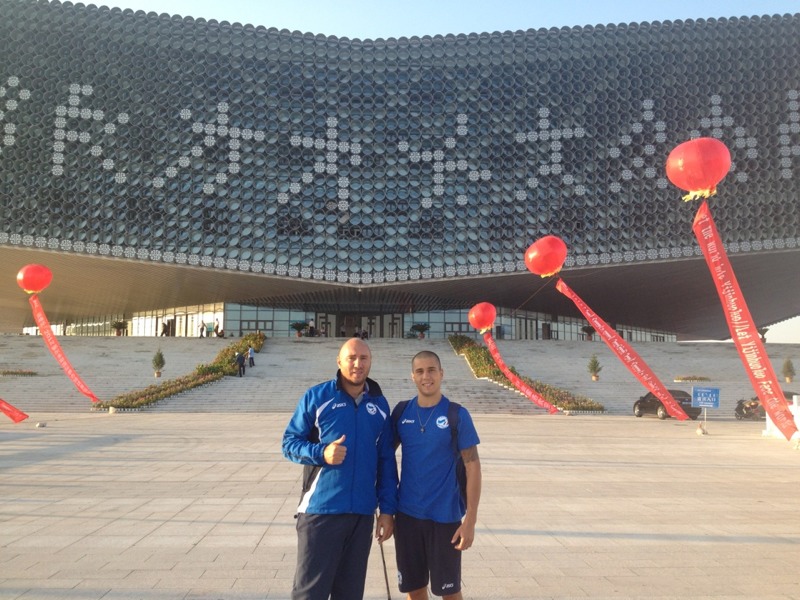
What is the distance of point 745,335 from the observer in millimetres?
10219

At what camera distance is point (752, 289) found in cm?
4769

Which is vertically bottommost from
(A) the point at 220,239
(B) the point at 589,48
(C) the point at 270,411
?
(C) the point at 270,411

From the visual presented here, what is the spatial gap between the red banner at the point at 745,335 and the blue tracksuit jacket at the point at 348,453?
8.15 metres

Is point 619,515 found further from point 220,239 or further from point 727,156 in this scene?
point 220,239

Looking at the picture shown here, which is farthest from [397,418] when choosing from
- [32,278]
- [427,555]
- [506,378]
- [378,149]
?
[378,149]

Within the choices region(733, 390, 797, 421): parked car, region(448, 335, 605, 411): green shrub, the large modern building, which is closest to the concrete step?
region(448, 335, 605, 411): green shrub

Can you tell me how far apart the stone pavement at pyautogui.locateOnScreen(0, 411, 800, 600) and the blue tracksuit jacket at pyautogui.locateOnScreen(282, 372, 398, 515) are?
1.44m

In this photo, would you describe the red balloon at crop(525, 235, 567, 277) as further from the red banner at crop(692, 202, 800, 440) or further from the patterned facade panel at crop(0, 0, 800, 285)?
the patterned facade panel at crop(0, 0, 800, 285)

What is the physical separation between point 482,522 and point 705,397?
11962mm

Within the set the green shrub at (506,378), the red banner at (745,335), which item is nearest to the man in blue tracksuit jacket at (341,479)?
the red banner at (745,335)

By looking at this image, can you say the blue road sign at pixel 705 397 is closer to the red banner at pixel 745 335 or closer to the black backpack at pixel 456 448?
the red banner at pixel 745 335

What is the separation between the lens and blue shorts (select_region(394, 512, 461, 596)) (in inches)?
140

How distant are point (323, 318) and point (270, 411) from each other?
2834 cm

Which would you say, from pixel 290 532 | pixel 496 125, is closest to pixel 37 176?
pixel 496 125
